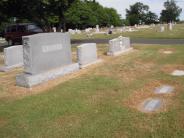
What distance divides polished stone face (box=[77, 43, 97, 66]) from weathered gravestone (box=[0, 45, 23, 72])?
3175 mm

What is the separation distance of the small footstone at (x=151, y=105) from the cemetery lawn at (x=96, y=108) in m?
0.19

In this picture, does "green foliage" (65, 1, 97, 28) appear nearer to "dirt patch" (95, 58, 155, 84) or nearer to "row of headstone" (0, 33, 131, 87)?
"row of headstone" (0, 33, 131, 87)

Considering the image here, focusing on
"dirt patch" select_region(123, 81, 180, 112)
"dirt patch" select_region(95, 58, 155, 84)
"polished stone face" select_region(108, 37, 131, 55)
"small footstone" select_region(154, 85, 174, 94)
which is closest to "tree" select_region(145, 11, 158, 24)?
"polished stone face" select_region(108, 37, 131, 55)

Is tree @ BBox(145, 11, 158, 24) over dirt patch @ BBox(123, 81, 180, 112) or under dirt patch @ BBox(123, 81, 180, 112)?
over

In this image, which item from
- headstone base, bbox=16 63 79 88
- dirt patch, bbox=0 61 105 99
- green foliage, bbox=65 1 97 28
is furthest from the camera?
green foliage, bbox=65 1 97 28

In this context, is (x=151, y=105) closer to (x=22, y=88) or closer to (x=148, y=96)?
(x=148, y=96)

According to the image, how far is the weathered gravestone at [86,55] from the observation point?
12742mm

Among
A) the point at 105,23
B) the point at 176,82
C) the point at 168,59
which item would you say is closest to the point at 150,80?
the point at 176,82

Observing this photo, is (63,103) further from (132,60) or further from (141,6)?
(141,6)

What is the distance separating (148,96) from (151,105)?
0.87 metres

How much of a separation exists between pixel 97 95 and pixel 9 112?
7.92ft

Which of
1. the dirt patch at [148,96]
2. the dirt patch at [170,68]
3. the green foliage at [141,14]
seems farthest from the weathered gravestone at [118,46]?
the green foliage at [141,14]

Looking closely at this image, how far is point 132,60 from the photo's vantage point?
14188mm

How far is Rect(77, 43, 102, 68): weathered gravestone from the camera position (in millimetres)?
12742
